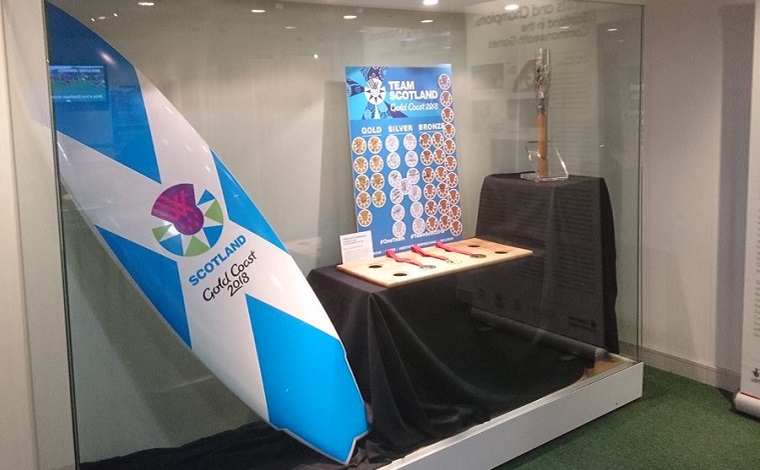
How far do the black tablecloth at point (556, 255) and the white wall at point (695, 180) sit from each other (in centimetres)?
39

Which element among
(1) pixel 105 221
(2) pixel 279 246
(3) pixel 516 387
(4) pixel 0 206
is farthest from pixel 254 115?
(3) pixel 516 387

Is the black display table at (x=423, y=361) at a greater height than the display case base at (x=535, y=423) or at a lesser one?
greater

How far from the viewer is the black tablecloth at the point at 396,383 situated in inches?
90.4

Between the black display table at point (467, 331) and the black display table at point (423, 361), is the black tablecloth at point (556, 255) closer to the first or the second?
the black display table at point (467, 331)

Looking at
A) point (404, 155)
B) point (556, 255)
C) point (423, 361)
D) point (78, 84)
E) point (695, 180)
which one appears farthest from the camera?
point (695, 180)

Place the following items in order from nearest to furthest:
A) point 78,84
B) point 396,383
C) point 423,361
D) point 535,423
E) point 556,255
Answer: point 78,84
point 396,383
point 423,361
point 535,423
point 556,255

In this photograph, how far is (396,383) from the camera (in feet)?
7.93

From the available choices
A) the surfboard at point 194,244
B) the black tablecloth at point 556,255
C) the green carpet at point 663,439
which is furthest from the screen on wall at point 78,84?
the green carpet at point 663,439

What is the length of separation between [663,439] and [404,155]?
1528 millimetres

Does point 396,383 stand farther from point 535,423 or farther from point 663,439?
point 663,439

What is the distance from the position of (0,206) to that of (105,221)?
277 millimetres

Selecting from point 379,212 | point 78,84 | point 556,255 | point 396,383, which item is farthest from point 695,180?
point 78,84

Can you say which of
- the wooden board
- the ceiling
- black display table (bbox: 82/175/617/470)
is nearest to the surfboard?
black display table (bbox: 82/175/617/470)

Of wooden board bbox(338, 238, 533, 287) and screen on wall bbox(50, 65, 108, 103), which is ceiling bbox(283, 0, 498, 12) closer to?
screen on wall bbox(50, 65, 108, 103)
